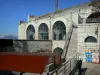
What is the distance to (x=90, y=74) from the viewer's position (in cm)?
2134

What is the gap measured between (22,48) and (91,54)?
1299cm

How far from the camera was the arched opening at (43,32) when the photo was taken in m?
42.9

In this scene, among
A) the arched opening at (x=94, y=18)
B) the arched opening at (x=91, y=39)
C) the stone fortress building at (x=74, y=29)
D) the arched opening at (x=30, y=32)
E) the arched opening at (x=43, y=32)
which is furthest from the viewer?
the arched opening at (x=30, y=32)

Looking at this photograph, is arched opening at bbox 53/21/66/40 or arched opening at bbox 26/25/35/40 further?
arched opening at bbox 26/25/35/40

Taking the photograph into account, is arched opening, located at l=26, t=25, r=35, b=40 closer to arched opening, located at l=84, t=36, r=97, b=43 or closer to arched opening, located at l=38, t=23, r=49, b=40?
arched opening, located at l=38, t=23, r=49, b=40

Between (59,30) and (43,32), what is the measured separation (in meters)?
5.55

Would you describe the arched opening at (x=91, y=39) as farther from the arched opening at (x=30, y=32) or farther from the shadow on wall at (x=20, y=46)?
the arched opening at (x=30, y=32)

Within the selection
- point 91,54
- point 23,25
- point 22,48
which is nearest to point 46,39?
point 22,48

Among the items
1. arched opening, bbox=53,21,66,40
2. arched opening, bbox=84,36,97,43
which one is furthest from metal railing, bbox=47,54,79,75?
arched opening, bbox=53,21,66,40

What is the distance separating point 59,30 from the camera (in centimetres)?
3953

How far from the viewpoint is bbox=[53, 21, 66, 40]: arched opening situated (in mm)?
38719

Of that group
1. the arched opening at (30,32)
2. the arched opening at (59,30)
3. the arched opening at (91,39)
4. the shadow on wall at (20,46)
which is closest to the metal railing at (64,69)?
the arched opening at (91,39)

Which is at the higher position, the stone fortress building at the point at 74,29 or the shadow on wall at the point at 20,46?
the stone fortress building at the point at 74,29

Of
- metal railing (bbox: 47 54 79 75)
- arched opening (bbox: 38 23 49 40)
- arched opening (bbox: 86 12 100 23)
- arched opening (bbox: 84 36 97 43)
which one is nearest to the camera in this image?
metal railing (bbox: 47 54 79 75)
